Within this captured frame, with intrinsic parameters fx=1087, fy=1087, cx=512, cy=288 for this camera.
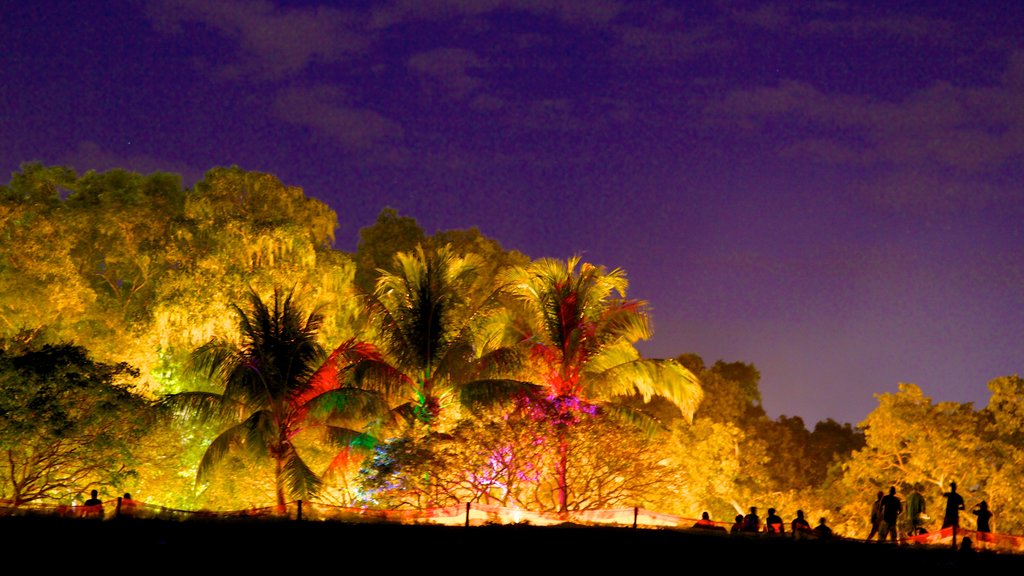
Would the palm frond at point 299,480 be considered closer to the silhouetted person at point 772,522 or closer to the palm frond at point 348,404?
the palm frond at point 348,404

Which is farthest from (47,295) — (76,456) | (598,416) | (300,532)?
(300,532)

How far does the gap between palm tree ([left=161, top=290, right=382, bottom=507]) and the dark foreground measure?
694 centimetres

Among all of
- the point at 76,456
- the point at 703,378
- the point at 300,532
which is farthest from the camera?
the point at 703,378

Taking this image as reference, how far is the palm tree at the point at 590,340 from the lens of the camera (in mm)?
24609

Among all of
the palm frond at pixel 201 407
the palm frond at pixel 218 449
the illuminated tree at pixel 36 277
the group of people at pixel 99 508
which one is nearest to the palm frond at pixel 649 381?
the palm frond at pixel 218 449

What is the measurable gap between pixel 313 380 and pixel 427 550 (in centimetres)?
1110

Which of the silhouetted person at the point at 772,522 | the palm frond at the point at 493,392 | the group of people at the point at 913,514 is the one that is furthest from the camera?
the palm frond at the point at 493,392

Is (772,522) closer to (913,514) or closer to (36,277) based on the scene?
(913,514)

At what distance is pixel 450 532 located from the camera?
14.5 meters

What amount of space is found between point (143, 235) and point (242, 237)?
17.5 ft

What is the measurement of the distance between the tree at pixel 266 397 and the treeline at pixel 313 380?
1.9 inches

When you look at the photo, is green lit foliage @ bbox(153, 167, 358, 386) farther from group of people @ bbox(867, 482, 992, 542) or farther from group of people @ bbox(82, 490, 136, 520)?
group of people @ bbox(867, 482, 992, 542)

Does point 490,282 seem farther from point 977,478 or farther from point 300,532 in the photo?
point 300,532

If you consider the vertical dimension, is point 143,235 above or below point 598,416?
above
